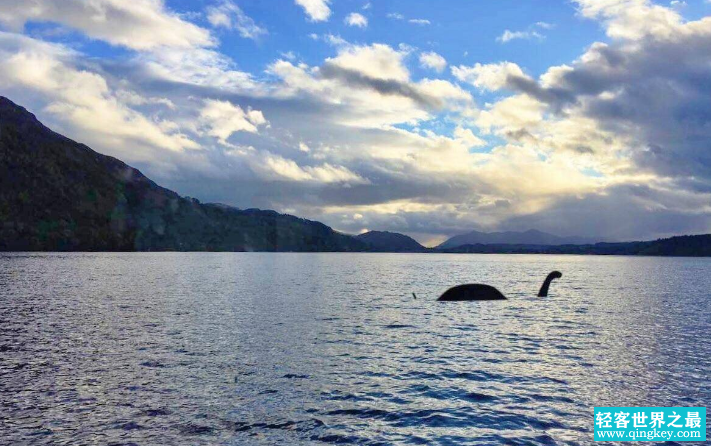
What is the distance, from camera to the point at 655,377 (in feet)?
85.6

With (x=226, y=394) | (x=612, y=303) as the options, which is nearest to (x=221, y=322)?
(x=226, y=394)

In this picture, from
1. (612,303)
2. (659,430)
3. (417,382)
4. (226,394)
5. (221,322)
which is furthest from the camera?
(612,303)

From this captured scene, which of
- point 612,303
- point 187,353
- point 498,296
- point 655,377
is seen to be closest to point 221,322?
point 187,353

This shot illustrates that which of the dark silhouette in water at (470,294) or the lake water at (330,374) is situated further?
the dark silhouette in water at (470,294)

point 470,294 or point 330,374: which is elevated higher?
point 470,294

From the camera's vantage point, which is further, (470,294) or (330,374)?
(470,294)

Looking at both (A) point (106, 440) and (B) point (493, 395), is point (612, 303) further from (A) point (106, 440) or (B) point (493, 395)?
(A) point (106, 440)

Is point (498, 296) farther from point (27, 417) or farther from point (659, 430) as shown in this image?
point (27, 417)

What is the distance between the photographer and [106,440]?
16.9m

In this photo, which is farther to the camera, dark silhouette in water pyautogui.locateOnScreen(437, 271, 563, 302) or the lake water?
dark silhouette in water pyautogui.locateOnScreen(437, 271, 563, 302)

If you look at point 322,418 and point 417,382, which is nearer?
point 322,418

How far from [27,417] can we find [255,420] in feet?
27.3

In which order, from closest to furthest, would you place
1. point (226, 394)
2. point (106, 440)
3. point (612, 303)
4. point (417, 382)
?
point (106, 440) → point (226, 394) → point (417, 382) → point (612, 303)

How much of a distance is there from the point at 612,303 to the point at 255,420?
196 ft
